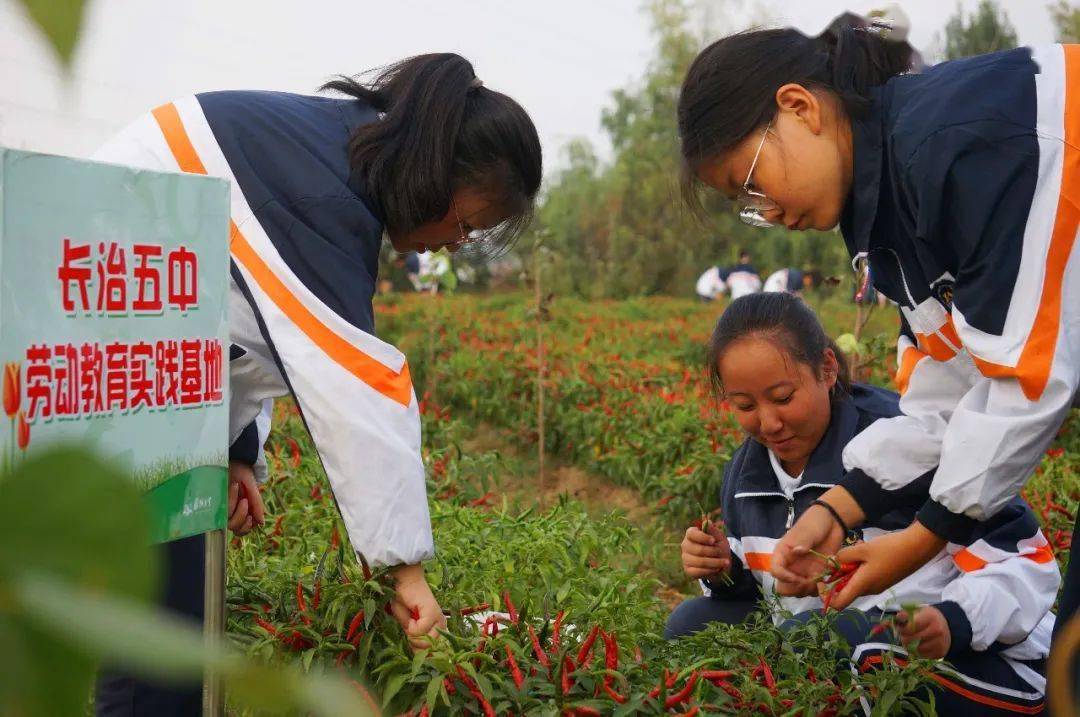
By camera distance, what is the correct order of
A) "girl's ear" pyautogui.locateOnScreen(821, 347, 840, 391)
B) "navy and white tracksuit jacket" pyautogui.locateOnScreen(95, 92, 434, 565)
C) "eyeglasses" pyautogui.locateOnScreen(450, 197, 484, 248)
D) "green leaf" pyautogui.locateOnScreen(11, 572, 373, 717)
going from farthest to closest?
"girl's ear" pyautogui.locateOnScreen(821, 347, 840, 391) → "eyeglasses" pyautogui.locateOnScreen(450, 197, 484, 248) → "navy and white tracksuit jacket" pyautogui.locateOnScreen(95, 92, 434, 565) → "green leaf" pyautogui.locateOnScreen(11, 572, 373, 717)

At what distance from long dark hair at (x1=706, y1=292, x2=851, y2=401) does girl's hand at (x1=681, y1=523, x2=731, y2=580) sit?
350 millimetres

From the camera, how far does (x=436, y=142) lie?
6.18 feet

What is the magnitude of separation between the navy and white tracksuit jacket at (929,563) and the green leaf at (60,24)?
5.82 ft

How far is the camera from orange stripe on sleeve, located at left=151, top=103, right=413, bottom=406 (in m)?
1.74

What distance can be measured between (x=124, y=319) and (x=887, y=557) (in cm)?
113

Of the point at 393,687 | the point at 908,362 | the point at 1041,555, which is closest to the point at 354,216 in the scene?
the point at 393,687

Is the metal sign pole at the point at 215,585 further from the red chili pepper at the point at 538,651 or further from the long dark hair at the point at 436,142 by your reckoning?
the long dark hair at the point at 436,142

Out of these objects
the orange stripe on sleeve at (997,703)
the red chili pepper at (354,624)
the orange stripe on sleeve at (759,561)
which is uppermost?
the red chili pepper at (354,624)

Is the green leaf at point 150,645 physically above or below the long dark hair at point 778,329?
above

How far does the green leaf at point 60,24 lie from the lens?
19 centimetres

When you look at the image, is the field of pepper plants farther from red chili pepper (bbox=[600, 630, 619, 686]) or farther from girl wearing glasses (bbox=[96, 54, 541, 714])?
girl wearing glasses (bbox=[96, 54, 541, 714])

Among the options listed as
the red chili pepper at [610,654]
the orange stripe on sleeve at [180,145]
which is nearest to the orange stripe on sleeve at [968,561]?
the red chili pepper at [610,654]

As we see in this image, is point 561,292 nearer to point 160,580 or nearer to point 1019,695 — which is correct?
point 1019,695

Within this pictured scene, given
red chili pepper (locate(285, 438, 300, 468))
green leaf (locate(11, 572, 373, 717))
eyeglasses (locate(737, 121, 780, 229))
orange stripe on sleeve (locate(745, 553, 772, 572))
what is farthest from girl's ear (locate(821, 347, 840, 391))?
green leaf (locate(11, 572, 373, 717))
